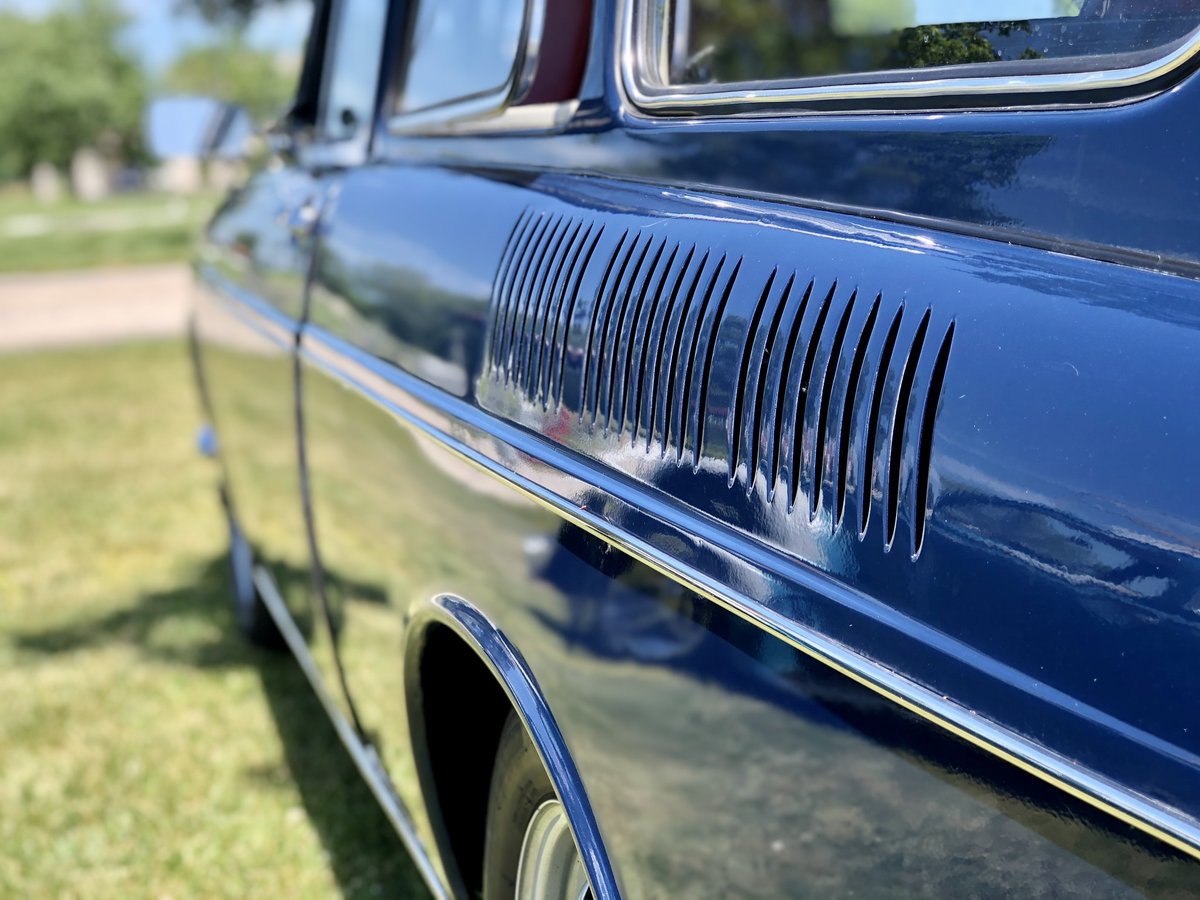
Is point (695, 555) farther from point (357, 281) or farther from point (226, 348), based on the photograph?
point (226, 348)

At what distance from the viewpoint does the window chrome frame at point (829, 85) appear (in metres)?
1.04

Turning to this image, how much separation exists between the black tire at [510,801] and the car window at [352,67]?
58.7 inches

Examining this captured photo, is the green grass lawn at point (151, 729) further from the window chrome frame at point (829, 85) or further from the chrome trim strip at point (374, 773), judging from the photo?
the window chrome frame at point (829, 85)

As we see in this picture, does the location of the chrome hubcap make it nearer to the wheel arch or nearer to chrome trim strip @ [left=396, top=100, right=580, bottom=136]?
the wheel arch

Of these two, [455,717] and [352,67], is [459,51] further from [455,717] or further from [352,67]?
[455,717]

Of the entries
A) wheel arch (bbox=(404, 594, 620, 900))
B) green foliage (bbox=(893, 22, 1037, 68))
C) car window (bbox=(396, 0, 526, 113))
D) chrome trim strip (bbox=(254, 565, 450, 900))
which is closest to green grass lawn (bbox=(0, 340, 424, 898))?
chrome trim strip (bbox=(254, 565, 450, 900))

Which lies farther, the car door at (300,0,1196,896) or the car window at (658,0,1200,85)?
the car window at (658,0,1200,85)

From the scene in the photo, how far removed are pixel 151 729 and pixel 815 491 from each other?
3051 mm

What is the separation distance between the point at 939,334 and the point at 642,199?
0.55 meters

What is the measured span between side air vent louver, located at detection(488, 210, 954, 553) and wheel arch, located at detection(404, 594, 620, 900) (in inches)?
14.7

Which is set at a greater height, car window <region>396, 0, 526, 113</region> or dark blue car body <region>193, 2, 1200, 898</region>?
car window <region>396, 0, 526, 113</region>

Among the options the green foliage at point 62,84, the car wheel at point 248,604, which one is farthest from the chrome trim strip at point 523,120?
the green foliage at point 62,84

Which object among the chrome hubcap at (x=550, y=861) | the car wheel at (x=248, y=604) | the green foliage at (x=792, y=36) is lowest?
the car wheel at (x=248, y=604)

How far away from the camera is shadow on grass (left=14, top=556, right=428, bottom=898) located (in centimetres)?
288
